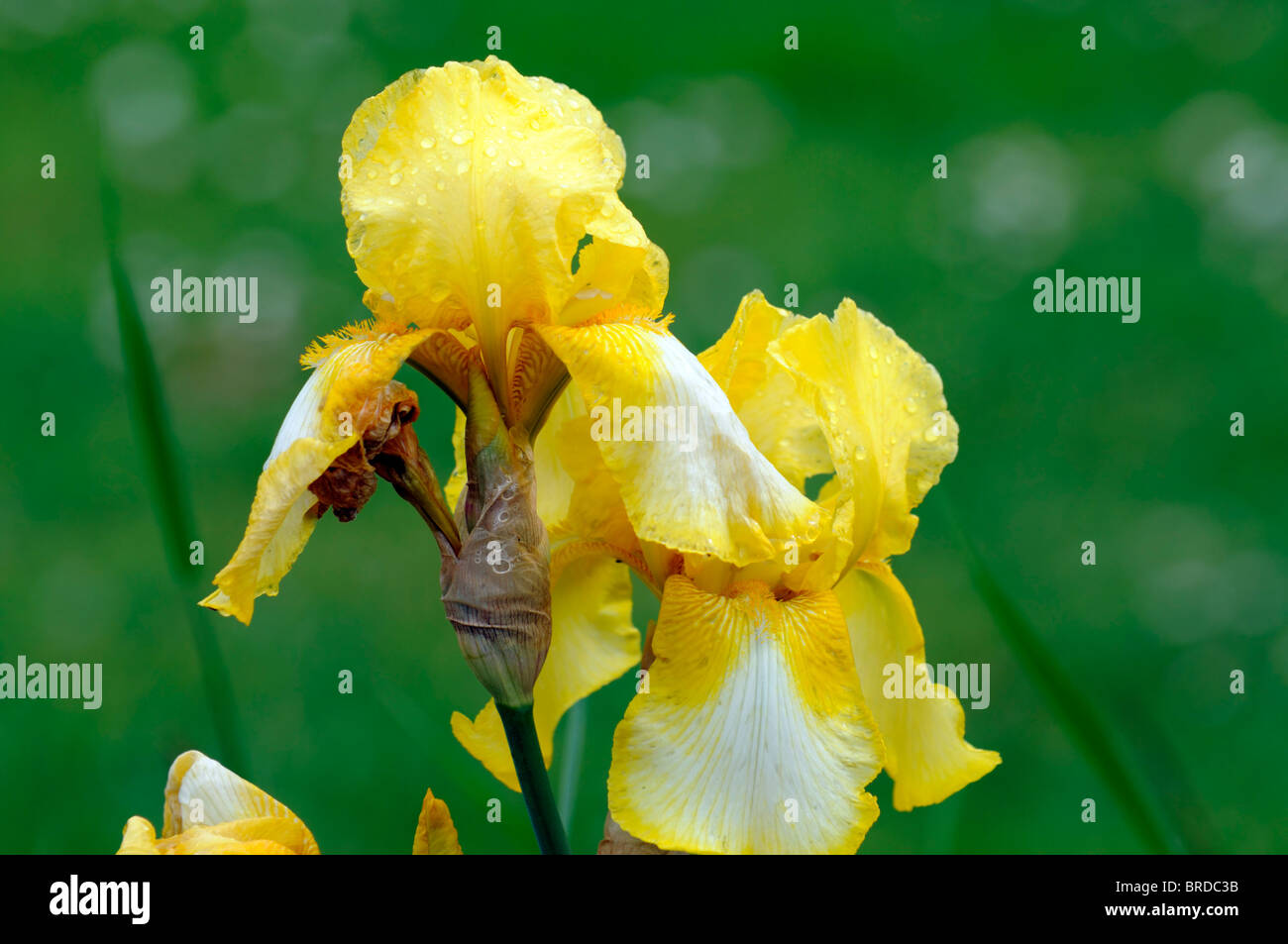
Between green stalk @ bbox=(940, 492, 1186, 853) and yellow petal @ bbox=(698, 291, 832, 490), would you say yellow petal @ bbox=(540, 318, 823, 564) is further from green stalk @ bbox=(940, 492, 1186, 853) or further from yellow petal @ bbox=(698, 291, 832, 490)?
green stalk @ bbox=(940, 492, 1186, 853)

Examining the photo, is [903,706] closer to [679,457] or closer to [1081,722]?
[1081,722]

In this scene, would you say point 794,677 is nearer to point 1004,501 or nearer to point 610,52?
point 1004,501

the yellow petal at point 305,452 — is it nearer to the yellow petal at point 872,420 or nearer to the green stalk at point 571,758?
the yellow petal at point 872,420

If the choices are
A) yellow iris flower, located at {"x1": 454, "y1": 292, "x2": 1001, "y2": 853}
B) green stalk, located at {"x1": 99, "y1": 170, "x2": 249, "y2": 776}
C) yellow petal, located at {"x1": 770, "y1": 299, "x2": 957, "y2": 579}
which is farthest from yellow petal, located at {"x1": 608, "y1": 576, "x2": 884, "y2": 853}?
green stalk, located at {"x1": 99, "y1": 170, "x2": 249, "y2": 776}

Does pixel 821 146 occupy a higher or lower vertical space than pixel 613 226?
higher

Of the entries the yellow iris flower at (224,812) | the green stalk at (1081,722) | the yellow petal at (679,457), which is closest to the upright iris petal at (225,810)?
the yellow iris flower at (224,812)
